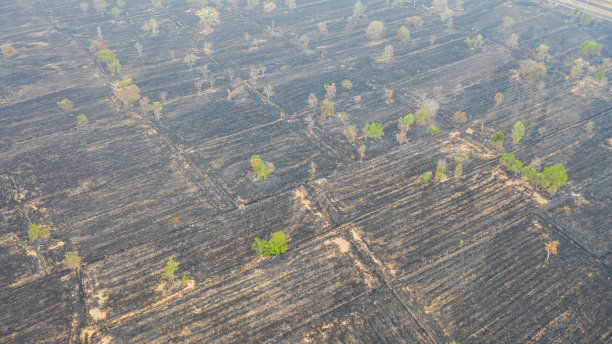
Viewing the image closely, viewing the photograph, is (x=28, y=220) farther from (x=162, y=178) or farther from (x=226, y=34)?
(x=226, y=34)

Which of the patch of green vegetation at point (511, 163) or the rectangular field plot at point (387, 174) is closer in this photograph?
the rectangular field plot at point (387, 174)

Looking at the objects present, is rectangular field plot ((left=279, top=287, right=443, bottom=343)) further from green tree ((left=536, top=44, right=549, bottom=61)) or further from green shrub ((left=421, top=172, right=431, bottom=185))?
green tree ((left=536, top=44, right=549, bottom=61))

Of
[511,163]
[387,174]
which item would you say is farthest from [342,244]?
[511,163]

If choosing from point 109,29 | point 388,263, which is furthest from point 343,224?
point 109,29

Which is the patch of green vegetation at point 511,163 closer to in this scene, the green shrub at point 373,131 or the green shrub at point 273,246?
the green shrub at point 373,131

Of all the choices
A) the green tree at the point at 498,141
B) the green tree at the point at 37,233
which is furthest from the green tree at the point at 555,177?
the green tree at the point at 37,233

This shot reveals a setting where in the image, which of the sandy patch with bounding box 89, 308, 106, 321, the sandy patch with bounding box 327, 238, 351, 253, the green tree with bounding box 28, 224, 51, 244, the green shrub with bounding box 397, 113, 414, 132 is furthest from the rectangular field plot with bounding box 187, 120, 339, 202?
the green tree with bounding box 28, 224, 51, 244

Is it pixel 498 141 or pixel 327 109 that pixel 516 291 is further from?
pixel 327 109
